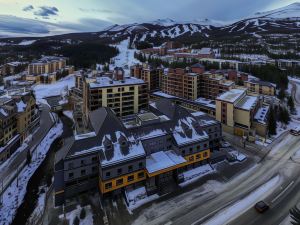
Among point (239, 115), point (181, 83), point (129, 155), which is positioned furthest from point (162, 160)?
point (181, 83)

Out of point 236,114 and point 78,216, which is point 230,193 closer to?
point 78,216

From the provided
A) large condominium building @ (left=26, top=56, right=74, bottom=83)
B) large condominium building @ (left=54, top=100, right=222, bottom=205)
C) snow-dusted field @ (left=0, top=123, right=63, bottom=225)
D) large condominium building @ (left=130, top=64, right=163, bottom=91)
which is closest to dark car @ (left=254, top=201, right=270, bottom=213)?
large condominium building @ (left=54, top=100, right=222, bottom=205)

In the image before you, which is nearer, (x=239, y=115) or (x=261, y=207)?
(x=261, y=207)

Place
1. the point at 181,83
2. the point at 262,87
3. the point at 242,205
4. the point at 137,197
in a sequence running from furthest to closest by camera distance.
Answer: the point at 262,87, the point at 181,83, the point at 137,197, the point at 242,205

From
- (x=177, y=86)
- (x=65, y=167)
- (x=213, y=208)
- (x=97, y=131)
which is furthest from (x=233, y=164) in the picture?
(x=177, y=86)

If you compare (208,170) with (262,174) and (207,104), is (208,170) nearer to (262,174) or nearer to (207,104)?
(262,174)

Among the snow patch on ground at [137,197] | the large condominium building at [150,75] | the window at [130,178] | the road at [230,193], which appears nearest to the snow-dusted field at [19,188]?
the snow patch on ground at [137,197]

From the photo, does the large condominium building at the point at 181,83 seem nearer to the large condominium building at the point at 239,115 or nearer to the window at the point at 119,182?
the large condominium building at the point at 239,115
